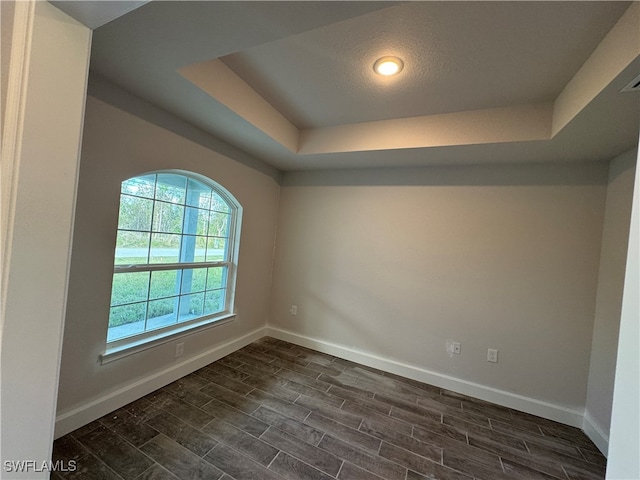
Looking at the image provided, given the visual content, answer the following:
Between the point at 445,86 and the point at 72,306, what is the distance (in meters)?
2.93

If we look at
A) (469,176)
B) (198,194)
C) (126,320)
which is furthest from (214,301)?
(469,176)

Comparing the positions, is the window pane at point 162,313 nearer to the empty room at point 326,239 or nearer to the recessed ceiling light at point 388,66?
the empty room at point 326,239

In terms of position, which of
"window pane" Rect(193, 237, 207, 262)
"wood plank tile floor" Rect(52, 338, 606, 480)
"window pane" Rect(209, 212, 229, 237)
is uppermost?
"window pane" Rect(209, 212, 229, 237)

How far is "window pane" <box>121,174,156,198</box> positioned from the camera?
191cm

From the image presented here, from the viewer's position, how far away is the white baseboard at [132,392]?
1.60 metres

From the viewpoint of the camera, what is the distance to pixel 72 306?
5.30 feet

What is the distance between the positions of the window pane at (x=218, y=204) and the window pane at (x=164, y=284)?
78 cm

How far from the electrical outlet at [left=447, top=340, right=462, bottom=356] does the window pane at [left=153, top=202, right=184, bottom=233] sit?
2.92 metres

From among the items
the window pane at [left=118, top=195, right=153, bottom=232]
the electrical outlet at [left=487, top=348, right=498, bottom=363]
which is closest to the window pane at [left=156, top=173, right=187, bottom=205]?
the window pane at [left=118, top=195, right=153, bottom=232]

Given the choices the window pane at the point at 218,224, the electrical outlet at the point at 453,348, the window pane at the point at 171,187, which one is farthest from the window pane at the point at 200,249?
the electrical outlet at the point at 453,348

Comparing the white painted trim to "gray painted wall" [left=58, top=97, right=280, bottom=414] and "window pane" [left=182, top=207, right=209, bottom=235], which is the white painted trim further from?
"window pane" [left=182, top=207, right=209, bottom=235]

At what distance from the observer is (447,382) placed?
2520mm

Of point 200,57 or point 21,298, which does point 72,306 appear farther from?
point 200,57

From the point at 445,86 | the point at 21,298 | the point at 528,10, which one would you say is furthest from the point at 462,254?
the point at 21,298
